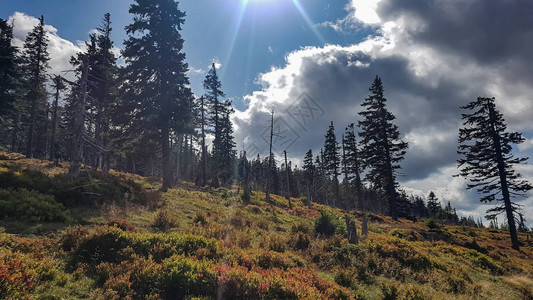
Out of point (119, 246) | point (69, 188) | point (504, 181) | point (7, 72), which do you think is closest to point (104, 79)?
point (7, 72)

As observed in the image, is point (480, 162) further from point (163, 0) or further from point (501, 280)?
point (163, 0)

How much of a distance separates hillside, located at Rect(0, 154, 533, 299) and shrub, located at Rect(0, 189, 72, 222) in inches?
1.3

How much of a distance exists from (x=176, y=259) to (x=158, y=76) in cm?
2015

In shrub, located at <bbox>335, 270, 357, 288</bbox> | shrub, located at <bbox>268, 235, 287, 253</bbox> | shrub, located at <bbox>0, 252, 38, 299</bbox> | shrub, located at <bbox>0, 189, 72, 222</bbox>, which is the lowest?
shrub, located at <bbox>335, 270, 357, 288</bbox>

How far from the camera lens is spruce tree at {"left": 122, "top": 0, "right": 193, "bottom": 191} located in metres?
21.4

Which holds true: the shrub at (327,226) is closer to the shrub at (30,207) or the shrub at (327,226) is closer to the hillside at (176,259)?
the hillside at (176,259)

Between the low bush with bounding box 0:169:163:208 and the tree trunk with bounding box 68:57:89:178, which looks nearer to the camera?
the low bush with bounding box 0:169:163:208

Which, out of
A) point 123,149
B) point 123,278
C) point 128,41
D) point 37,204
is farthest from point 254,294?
point 128,41

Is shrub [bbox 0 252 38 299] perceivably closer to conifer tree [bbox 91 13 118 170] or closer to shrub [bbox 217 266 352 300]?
shrub [bbox 217 266 352 300]

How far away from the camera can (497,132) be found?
2416 cm

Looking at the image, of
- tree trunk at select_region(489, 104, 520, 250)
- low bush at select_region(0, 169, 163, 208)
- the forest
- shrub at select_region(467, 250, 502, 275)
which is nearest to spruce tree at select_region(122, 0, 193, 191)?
the forest

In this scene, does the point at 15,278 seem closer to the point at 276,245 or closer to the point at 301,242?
the point at 276,245

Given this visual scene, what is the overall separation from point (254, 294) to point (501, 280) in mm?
12754

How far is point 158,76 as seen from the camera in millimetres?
22547
